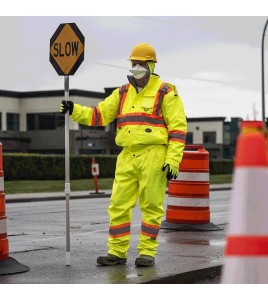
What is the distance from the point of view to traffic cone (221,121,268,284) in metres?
3.92

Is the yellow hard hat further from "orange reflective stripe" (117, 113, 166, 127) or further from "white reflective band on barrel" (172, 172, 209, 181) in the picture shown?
"white reflective band on barrel" (172, 172, 209, 181)

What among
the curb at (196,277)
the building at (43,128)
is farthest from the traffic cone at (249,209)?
the building at (43,128)

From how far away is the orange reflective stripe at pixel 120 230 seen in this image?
805 centimetres

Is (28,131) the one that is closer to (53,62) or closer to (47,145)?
(47,145)

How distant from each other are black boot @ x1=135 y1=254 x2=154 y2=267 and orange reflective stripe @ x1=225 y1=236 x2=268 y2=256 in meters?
3.81

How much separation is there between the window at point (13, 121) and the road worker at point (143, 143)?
59872 mm

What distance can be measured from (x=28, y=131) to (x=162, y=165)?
61571mm

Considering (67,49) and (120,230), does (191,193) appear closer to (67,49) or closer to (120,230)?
(120,230)

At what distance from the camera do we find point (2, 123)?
66.2 m

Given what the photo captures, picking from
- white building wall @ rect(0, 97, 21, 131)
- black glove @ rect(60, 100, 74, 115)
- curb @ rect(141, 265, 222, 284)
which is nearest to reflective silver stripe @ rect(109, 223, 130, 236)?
curb @ rect(141, 265, 222, 284)

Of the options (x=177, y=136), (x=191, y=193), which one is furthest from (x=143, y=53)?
(x=191, y=193)

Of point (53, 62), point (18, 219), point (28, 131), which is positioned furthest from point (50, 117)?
point (53, 62)

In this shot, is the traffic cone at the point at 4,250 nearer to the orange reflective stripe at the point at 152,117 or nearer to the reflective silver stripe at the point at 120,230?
the reflective silver stripe at the point at 120,230
